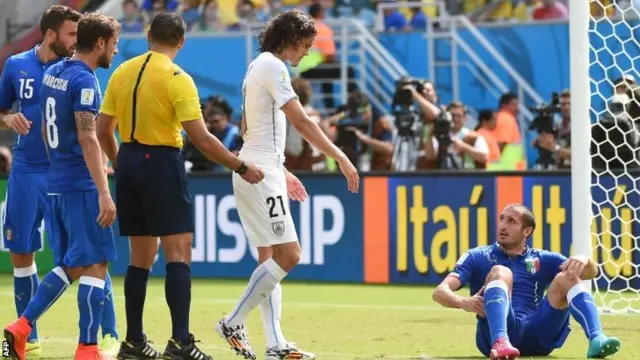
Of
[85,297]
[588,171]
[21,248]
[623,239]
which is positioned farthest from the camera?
[623,239]

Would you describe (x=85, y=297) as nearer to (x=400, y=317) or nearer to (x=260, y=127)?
→ (x=260, y=127)

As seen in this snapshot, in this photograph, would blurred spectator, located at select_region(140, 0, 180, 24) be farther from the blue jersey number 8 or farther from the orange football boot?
the orange football boot

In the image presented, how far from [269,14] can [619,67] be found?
8.42m

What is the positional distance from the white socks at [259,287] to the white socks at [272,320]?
0.55 ft

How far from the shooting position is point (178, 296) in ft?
25.5

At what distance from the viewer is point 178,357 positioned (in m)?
7.69

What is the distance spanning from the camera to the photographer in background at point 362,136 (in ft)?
54.1

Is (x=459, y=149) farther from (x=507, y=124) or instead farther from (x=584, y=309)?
(x=584, y=309)

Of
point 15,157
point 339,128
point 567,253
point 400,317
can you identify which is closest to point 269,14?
point 339,128

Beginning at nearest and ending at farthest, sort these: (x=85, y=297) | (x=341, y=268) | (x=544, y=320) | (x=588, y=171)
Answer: (x=85, y=297) → (x=544, y=320) → (x=588, y=171) → (x=341, y=268)

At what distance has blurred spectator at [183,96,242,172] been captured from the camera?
16297 millimetres

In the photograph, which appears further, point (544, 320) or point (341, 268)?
point (341, 268)

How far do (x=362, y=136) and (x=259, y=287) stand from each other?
8.56 meters

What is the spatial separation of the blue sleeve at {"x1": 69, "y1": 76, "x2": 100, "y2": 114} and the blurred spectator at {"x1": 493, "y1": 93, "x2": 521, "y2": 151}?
9601 mm
